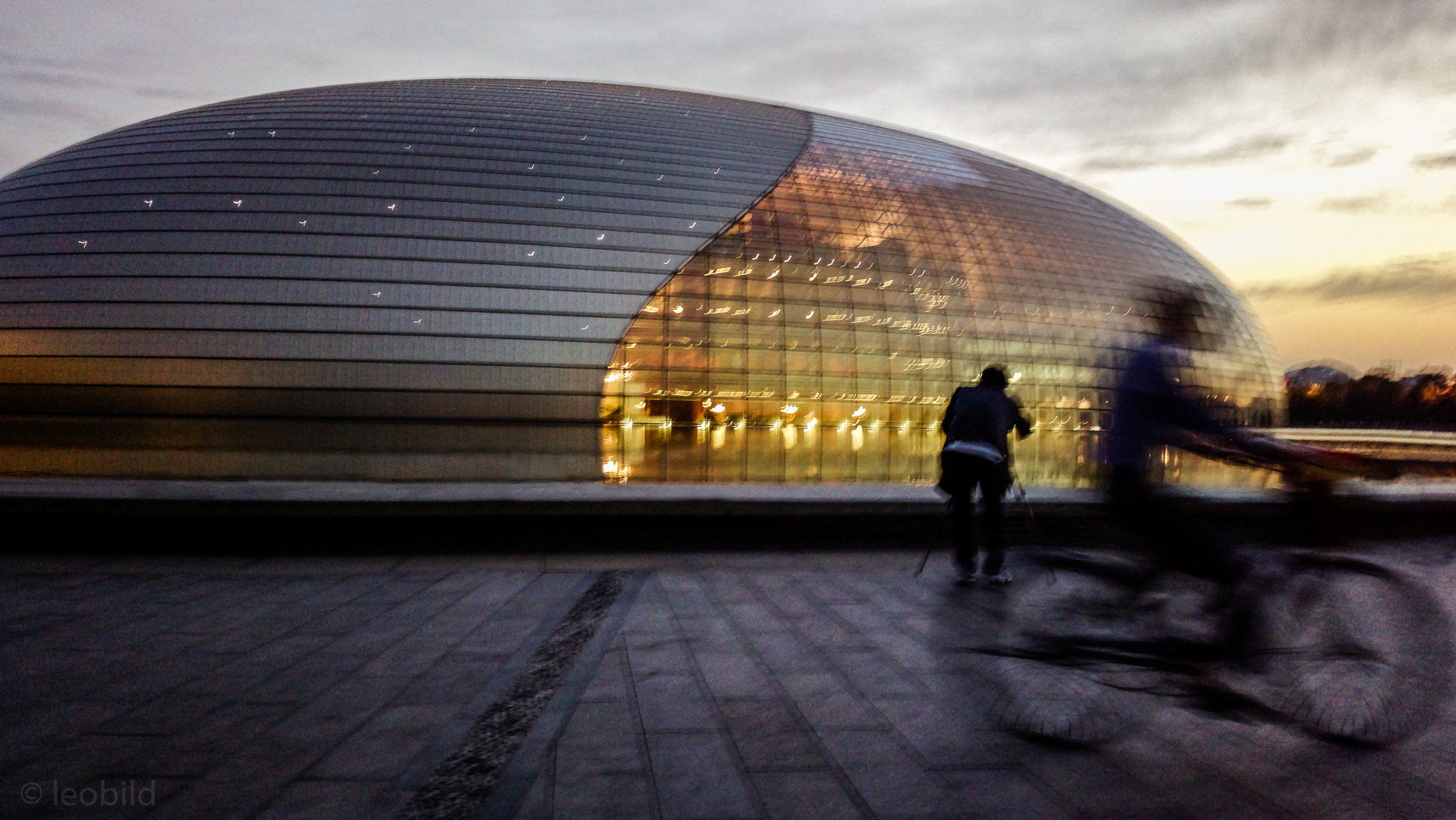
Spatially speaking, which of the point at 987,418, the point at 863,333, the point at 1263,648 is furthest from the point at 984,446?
the point at 863,333

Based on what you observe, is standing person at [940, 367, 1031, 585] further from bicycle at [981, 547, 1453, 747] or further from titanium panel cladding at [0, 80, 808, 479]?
titanium panel cladding at [0, 80, 808, 479]

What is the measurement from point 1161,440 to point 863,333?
14948 millimetres

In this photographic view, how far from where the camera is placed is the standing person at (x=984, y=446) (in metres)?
5.06

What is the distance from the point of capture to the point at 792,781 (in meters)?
2.87

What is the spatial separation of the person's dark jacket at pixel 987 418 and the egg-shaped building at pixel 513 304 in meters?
12.0

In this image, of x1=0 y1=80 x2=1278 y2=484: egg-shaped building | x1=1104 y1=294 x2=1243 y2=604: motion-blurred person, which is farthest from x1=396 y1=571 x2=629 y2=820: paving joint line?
x1=0 y1=80 x2=1278 y2=484: egg-shaped building

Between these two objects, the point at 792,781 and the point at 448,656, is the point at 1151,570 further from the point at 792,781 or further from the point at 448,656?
the point at 448,656

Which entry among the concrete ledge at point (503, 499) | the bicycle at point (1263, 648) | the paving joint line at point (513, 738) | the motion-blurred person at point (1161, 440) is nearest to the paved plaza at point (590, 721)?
the paving joint line at point (513, 738)

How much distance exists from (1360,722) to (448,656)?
182 inches

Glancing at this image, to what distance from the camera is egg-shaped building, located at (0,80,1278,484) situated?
51.0ft

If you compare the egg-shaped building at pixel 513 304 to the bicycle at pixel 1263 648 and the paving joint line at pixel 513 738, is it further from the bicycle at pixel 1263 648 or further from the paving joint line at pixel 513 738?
the bicycle at pixel 1263 648

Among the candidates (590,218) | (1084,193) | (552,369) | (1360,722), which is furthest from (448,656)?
(1084,193)

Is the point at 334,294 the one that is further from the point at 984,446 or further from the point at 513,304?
the point at 984,446

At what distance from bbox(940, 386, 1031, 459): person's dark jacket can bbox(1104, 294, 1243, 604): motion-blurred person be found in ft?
4.81
